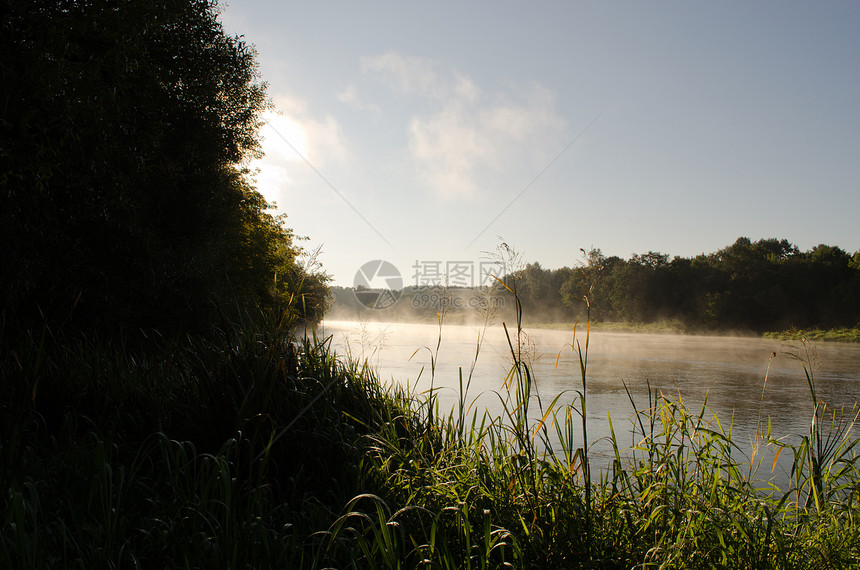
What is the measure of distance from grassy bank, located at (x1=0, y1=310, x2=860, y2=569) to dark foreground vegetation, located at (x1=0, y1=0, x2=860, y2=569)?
0.02m

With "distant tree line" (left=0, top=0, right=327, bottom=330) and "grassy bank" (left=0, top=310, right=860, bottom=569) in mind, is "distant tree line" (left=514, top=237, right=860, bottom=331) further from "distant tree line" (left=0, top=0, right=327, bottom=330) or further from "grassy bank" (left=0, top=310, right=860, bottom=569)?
"grassy bank" (left=0, top=310, right=860, bottom=569)

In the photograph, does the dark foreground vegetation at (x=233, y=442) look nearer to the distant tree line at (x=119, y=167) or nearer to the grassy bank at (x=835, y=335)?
the distant tree line at (x=119, y=167)

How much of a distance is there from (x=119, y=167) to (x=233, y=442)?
5.73m

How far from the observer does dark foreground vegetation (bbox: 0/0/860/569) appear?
2.17 metres

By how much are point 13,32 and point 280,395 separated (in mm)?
4956

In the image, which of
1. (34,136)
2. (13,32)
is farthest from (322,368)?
(13,32)

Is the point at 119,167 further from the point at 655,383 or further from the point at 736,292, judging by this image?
the point at 736,292

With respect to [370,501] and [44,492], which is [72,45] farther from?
[370,501]

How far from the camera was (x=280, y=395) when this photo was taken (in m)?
3.52

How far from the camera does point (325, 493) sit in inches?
124

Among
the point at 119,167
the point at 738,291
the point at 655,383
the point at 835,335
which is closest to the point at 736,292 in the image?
the point at 738,291

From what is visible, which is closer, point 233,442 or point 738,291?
point 233,442

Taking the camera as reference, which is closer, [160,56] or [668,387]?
[160,56]

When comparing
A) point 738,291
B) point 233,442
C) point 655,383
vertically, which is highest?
point 738,291
